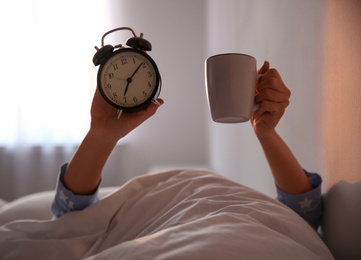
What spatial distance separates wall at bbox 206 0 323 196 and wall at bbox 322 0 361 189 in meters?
0.05

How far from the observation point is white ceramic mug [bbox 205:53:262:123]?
22.4 inches

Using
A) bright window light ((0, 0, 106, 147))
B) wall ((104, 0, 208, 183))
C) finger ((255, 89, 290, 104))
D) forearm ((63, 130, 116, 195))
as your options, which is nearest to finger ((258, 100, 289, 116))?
finger ((255, 89, 290, 104))

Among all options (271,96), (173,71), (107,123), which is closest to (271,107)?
(271,96)

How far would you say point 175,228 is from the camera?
46cm

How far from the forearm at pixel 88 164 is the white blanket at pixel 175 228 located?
0.32 feet

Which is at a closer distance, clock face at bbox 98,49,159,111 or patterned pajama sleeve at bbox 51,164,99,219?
clock face at bbox 98,49,159,111

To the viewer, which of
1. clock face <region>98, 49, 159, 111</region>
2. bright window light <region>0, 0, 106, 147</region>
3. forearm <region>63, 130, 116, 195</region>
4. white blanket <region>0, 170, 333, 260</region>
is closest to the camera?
white blanket <region>0, 170, 333, 260</region>

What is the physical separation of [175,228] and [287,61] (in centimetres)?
66

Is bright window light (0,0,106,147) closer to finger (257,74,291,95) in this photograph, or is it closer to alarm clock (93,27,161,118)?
alarm clock (93,27,161,118)

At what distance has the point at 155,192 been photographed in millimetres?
805

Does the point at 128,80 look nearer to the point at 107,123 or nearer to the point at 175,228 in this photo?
the point at 107,123

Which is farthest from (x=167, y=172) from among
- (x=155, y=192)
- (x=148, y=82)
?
(x=148, y=82)

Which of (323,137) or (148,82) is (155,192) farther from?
(323,137)

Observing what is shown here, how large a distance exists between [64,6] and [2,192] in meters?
1.95
